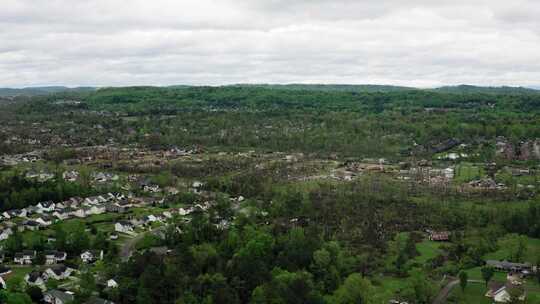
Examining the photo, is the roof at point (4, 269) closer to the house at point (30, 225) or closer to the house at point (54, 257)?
the house at point (54, 257)

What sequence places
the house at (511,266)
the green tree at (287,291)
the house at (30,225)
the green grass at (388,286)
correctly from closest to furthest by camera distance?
the green tree at (287,291)
the green grass at (388,286)
the house at (511,266)
the house at (30,225)

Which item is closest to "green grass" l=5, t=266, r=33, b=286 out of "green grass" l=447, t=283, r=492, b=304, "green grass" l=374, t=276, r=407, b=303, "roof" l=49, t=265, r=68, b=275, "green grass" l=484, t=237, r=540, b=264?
"roof" l=49, t=265, r=68, b=275

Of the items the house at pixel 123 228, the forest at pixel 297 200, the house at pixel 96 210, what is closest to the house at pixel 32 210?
the forest at pixel 297 200

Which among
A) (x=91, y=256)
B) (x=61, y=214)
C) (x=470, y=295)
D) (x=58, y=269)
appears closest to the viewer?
(x=470, y=295)

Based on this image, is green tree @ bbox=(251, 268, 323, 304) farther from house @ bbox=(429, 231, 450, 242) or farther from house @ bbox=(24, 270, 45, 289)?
house @ bbox=(429, 231, 450, 242)

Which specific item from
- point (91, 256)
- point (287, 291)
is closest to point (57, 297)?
point (91, 256)

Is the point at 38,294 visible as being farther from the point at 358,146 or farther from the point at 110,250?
the point at 358,146

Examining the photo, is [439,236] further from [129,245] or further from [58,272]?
[58,272]
